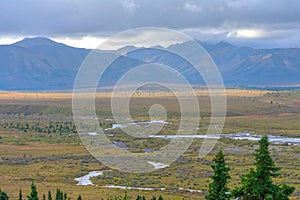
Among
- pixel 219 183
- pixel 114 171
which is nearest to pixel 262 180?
pixel 219 183

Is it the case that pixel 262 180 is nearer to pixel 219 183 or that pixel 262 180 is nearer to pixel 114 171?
pixel 219 183

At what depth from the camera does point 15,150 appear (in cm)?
9556

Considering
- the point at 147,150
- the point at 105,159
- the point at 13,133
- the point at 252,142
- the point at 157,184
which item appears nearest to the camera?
the point at 157,184

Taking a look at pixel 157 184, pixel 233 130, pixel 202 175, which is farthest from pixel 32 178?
pixel 233 130

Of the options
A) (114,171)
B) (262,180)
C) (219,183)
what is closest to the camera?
→ (262,180)

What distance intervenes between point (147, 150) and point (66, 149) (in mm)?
16699

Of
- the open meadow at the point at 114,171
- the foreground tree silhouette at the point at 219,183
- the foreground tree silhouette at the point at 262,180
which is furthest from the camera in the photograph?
the open meadow at the point at 114,171

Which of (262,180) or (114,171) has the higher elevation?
(262,180)

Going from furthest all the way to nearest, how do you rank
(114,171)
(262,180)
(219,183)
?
(114,171) < (219,183) < (262,180)

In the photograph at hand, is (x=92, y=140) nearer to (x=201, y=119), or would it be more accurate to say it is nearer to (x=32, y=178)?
(x=32, y=178)

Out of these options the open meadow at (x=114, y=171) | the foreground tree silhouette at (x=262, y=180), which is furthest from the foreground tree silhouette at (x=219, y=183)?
the open meadow at (x=114, y=171)

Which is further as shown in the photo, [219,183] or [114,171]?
[114,171]

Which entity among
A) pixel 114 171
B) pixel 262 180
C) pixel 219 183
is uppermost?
pixel 262 180

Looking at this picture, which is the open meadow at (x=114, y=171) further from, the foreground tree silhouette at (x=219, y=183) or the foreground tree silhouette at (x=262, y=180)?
the foreground tree silhouette at (x=262, y=180)
